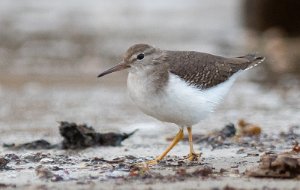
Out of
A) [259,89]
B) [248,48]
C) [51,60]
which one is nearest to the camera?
[259,89]

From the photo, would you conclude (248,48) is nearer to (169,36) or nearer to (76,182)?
(169,36)

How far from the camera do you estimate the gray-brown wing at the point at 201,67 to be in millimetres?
7465

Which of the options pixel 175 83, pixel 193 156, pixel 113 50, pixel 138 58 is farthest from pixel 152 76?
pixel 113 50

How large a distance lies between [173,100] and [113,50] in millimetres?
8319

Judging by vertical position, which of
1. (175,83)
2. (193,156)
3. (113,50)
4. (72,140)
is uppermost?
(113,50)

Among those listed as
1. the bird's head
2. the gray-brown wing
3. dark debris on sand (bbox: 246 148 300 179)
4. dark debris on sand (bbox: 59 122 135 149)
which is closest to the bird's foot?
the gray-brown wing

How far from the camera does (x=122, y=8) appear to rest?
20359mm

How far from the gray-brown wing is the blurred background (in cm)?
194

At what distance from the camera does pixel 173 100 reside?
716 cm

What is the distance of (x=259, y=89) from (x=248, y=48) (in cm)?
343

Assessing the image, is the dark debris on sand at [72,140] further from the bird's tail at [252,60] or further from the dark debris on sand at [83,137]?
the bird's tail at [252,60]

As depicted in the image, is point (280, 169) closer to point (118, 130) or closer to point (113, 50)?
point (118, 130)

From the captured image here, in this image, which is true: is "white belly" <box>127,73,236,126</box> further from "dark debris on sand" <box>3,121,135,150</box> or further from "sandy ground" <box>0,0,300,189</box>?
"dark debris on sand" <box>3,121,135,150</box>

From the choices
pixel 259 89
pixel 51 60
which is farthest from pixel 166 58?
pixel 51 60
